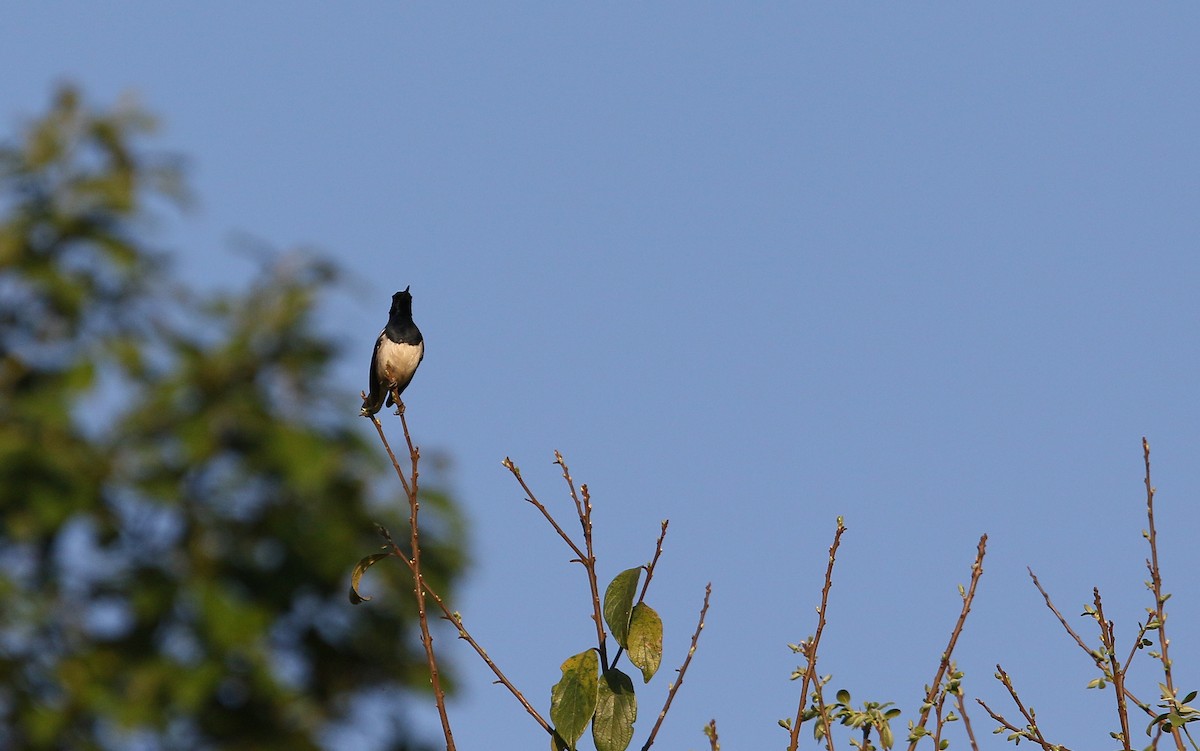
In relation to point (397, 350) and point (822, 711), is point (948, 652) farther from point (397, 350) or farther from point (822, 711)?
point (397, 350)

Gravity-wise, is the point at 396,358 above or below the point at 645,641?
above

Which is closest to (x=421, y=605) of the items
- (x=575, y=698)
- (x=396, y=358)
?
(x=575, y=698)

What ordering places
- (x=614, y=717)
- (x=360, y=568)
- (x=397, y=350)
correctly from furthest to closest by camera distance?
(x=397, y=350)
(x=360, y=568)
(x=614, y=717)

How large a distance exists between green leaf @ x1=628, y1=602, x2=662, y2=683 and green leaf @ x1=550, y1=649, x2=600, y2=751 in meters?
0.07

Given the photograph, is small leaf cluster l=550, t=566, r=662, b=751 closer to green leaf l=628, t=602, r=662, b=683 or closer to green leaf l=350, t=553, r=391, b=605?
green leaf l=628, t=602, r=662, b=683

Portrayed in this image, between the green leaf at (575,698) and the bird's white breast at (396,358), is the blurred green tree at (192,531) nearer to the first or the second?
the bird's white breast at (396,358)

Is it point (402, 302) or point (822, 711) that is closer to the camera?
point (822, 711)

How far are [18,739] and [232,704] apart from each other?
144 centimetres

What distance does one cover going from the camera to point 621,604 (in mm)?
2365

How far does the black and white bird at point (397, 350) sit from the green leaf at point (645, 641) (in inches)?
264

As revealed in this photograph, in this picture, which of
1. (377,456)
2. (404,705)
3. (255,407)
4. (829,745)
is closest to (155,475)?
(255,407)

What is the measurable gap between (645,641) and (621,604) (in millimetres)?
73

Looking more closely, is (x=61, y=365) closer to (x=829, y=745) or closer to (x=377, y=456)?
(x=377, y=456)

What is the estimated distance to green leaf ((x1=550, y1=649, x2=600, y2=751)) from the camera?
2285 millimetres
